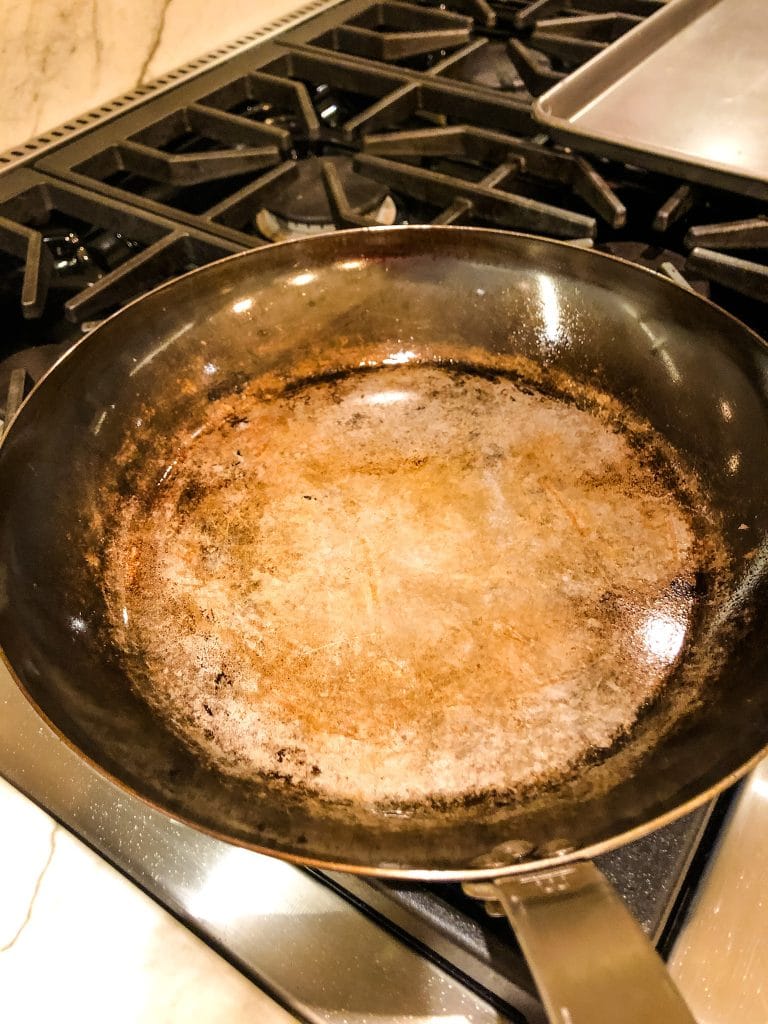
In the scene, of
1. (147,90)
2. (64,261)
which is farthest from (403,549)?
(147,90)

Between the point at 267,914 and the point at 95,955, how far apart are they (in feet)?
0.29

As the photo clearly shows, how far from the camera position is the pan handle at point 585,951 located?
0.86ft

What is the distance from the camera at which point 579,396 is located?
0.59 m

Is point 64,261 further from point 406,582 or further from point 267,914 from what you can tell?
point 267,914

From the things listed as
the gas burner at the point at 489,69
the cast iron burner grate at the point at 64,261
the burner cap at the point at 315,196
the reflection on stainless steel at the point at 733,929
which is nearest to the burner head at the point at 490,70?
the gas burner at the point at 489,69

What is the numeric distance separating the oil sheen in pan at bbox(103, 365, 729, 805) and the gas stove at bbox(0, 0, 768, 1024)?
0.07 m

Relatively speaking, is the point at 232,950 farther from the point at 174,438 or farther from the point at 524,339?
the point at 524,339

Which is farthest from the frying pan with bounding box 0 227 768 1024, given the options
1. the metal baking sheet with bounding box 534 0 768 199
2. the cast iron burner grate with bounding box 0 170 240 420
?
the metal baking sheet with bounding box 534 0 768 199

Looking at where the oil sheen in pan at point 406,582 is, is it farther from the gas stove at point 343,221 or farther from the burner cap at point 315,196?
the burner cap at point 315,196

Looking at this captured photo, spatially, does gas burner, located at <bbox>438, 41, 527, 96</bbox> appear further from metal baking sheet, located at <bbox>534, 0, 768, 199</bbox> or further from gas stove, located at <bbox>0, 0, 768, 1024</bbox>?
metal baking sheet, located at <bbox>534, 0, 768, 199</bbox>

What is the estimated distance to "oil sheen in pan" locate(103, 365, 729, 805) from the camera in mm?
→ 400

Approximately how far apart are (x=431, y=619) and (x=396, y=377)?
0.25 m

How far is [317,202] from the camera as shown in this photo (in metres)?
0.80

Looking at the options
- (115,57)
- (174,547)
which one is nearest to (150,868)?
(174,547)
